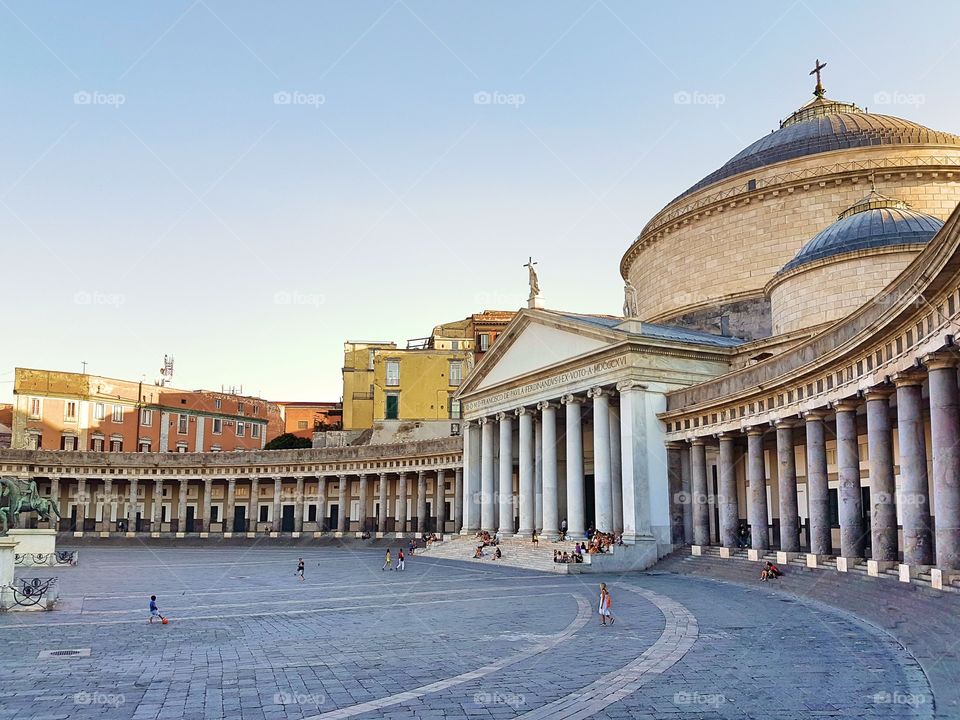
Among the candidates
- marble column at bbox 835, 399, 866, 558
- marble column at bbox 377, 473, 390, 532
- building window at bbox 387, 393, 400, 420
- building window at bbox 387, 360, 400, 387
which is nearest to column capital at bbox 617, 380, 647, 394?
marble column at bbox 835, 399, 866, 558

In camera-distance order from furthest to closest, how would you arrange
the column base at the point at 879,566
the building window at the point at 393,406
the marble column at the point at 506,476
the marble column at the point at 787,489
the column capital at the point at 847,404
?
the building window at the point at 393,406 → the marble column at the point at 506,476 → the marble column at the point at 787,489 → the column capital at the point at 847,404 → the column base at the point at 879,566

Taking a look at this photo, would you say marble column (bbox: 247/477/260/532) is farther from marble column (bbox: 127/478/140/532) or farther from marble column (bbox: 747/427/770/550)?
marble column (bbox: 747/427/770/550)

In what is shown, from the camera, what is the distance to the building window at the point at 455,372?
75.9 m

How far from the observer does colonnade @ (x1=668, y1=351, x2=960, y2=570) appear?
1891cm

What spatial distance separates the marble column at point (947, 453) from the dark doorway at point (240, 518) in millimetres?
60250

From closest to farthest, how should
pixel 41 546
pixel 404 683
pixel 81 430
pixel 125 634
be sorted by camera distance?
pixel 404 683, pixel 125 634, pixel 41 546, pixel 81 430


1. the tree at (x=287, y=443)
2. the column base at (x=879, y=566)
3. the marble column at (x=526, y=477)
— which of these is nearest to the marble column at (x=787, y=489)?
the column base at (x=879, y=566)

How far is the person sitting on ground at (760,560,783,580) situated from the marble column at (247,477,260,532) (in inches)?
1953

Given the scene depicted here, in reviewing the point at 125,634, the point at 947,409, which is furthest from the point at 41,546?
the point at 947,409

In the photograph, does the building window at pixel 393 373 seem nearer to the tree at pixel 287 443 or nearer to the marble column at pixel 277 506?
the marble column at pixel 277 506

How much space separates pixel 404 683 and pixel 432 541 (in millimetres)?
39928

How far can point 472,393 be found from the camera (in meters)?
52.5

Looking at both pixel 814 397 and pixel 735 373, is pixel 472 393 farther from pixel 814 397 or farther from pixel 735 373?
pixel 814 397

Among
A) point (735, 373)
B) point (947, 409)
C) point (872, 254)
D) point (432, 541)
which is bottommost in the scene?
point (432, 541)
